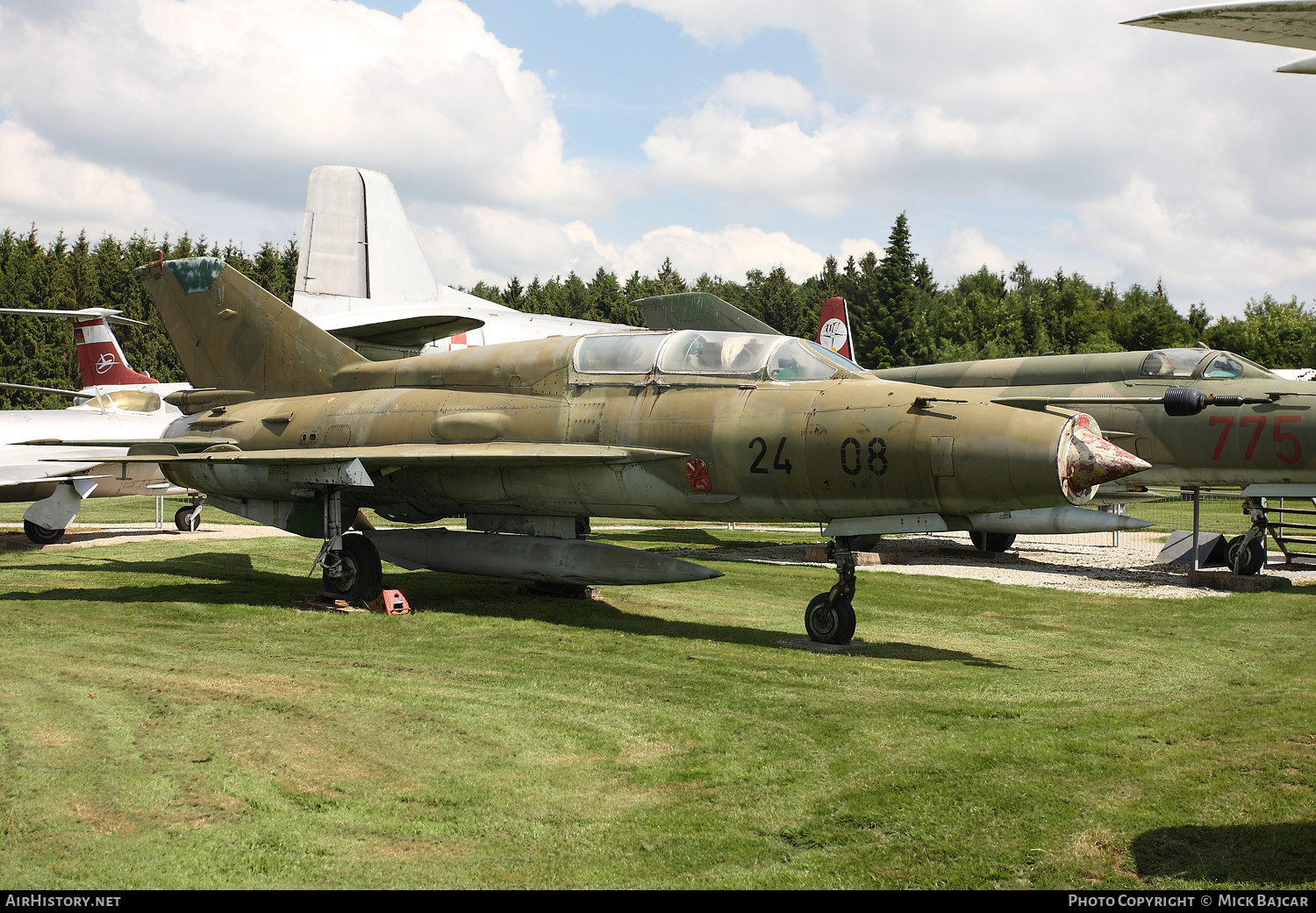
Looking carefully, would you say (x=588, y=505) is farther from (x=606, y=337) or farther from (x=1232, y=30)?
(x=1232, y=30)

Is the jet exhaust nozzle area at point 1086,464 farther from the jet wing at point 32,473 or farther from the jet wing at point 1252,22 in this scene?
the jet wing at point 32,473

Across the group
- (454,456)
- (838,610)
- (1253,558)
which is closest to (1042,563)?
(1253,558)

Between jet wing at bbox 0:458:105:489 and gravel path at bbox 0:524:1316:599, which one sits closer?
gravel path at bbox 0:524:1316:599

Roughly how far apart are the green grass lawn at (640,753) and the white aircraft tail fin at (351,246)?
10.3 meters

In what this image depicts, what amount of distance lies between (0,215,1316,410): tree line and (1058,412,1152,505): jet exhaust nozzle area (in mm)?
43506

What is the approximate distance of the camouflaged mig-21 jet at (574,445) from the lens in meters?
8.77

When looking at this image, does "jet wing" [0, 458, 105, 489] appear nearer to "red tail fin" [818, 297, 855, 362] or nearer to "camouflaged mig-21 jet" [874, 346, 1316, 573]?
"camouflaged mig-21 jet" [874, 346, 1316, 573]

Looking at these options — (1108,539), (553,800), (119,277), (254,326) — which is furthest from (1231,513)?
(119,277)

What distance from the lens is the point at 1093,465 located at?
27.0 feet

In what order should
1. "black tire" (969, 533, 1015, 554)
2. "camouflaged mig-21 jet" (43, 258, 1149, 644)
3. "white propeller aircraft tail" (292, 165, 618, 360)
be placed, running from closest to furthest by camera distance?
"camouflaged mig-21 jet" (43, 258, 1149, 644)
"black tire" (969, 533, 1015, 554)
"white propeller aircraft tail" (292, 165, 618, 360)

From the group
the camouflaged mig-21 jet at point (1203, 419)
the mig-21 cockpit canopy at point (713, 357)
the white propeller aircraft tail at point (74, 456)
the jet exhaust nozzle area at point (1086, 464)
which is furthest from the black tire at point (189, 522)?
the jet exhaust nozzle area at point (1086, 464)

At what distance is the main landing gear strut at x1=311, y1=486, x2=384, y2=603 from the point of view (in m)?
11.6

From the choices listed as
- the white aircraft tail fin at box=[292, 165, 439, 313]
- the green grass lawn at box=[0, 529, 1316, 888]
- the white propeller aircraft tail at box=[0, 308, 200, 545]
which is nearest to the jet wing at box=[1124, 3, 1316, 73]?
the green grass lawn at box=[0, 529, 1316, 888]

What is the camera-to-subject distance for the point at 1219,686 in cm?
793
